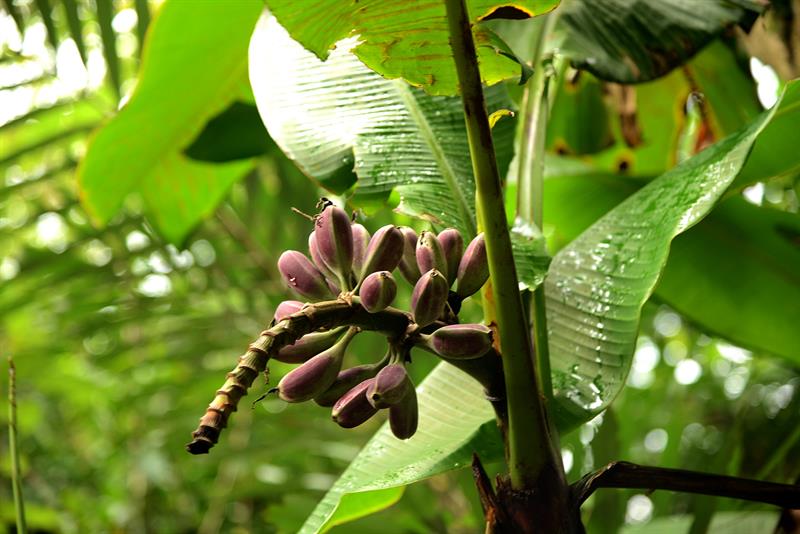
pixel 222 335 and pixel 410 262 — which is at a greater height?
pixel 410 262

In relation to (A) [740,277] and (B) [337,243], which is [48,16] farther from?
(A) [740,277]

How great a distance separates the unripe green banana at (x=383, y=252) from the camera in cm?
52

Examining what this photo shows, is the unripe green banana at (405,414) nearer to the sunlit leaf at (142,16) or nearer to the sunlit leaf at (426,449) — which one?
the sunlit leaf at (426,449)

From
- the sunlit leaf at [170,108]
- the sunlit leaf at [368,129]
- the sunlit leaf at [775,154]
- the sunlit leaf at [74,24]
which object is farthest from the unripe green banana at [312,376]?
the sunlit leaf at [74,24]

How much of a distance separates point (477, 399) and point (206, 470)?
1.92 metres

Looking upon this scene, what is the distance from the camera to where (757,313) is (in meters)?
0.98

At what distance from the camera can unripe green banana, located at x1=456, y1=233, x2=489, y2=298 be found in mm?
558

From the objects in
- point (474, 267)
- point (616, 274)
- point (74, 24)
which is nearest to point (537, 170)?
point (616, 274)

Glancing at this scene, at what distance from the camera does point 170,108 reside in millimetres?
1147

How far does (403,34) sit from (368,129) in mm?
225

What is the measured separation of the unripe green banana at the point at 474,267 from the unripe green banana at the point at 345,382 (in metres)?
0.09

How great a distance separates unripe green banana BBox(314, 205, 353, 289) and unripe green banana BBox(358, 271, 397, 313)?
52mm

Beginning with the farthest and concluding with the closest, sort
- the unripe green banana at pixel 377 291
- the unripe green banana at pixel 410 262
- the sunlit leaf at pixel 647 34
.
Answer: the sunlit leaf at pixel 647 34
the unripe green banana at pixel 410 262
the unripe green banana at pixel 377 291

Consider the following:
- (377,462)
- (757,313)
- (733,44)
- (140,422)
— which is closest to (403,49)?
(377,462)
